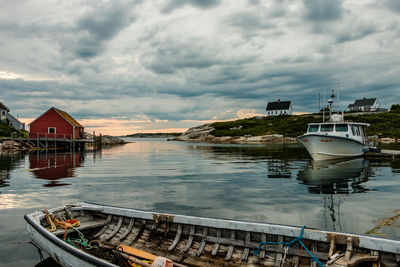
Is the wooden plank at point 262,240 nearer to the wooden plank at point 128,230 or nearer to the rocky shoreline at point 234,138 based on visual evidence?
the wooden plank at point 128,230

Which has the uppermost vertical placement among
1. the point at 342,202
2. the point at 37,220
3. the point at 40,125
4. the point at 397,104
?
the point at 397,104

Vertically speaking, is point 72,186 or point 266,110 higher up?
point 266,110

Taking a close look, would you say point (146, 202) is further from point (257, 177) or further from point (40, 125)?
point (40, 125)

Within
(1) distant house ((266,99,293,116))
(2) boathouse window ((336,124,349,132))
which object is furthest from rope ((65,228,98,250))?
(1) distant house ((266,99,293,116))

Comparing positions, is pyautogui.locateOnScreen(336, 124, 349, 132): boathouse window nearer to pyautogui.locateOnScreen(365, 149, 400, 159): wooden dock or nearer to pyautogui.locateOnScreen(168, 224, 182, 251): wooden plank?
pyautogui.locateOnScreen(365, 149, 400, 159): wooden dock

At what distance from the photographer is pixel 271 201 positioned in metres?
13.7

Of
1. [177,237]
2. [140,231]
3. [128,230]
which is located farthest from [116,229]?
[177,237]

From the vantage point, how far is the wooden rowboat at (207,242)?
570 cm

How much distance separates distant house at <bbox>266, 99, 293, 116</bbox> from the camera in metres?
138

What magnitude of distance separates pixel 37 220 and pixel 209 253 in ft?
17.3

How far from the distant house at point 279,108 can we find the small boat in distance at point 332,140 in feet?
357

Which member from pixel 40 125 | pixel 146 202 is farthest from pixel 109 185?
pixel 40 125

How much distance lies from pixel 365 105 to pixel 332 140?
123472mm

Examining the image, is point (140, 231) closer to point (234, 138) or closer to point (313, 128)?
point (313, 128)
